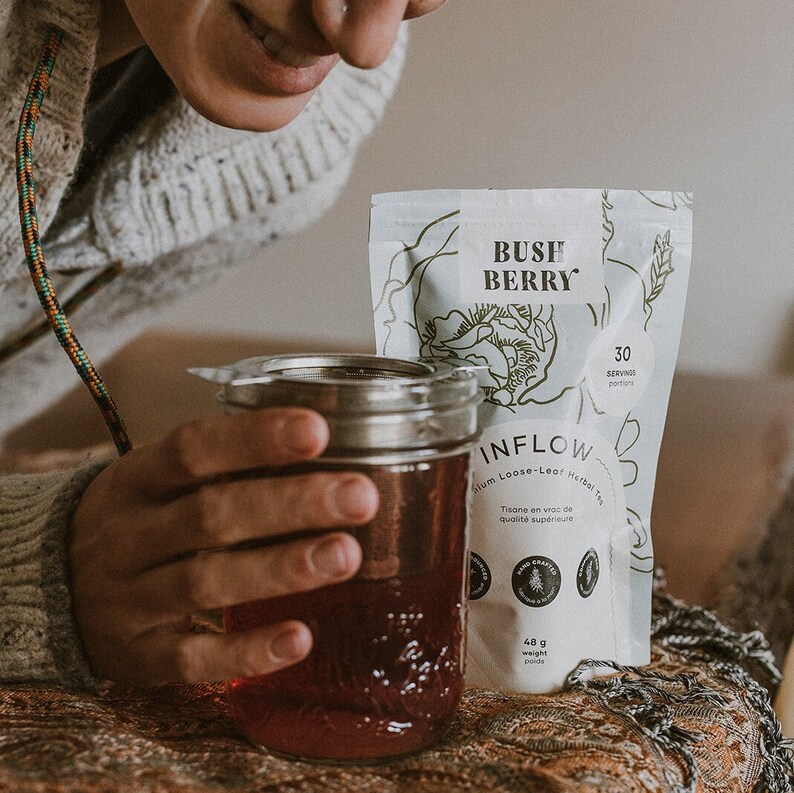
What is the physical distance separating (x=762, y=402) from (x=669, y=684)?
1.07 m

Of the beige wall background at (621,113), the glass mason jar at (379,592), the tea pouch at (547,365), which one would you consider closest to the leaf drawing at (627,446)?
the tea pouch at (547,365)

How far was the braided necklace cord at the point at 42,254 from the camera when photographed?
0.47 metres

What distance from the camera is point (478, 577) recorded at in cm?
44

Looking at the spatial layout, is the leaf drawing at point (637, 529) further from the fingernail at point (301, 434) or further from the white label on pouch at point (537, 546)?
the fingernail at point (301, 434)

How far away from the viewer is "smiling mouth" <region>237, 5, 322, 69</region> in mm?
477

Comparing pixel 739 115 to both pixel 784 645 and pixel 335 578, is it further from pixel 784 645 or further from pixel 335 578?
pixel 335 578

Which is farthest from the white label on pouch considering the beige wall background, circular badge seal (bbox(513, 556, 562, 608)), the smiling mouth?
the beige wall background

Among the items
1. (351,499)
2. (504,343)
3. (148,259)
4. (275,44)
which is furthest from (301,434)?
(148,259)

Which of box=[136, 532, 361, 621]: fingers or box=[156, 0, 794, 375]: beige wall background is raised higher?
box=[156, 0, 794, 375]: beige wall background

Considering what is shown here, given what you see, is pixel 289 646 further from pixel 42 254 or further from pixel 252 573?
pixel 42 254

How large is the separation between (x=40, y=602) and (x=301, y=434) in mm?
180

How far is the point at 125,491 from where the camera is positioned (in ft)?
1.34

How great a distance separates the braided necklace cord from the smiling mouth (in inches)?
6.3

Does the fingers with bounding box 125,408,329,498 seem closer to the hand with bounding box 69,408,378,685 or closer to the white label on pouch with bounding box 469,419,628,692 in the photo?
the hand with bounding box 69,408,378,685
